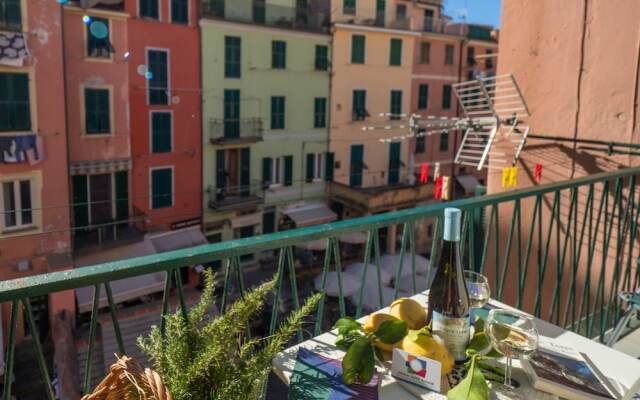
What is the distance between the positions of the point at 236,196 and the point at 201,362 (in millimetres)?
13798

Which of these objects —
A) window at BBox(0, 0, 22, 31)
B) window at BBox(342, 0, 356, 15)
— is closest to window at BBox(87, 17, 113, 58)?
window at BBox(0, 0, 22, 31)

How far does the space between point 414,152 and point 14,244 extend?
1254 cm

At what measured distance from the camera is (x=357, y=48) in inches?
655

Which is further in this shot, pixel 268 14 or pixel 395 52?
pixel 395 52

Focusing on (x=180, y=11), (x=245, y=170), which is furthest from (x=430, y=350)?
(x=245, y=170)

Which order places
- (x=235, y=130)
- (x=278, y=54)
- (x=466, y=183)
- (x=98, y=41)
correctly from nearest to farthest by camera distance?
1. (x=98, y=41)
2. (x=235, y=130)
3. (x=278, y=54)
4. (x=466, y=183)

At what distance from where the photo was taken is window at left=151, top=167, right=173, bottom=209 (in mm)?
13016

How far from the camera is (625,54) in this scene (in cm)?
371

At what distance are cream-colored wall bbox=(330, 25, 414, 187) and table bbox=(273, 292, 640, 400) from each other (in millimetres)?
15112

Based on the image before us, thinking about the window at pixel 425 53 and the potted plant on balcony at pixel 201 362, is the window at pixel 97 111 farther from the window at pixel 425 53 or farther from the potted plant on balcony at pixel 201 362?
the potted plant on balcony at pixel 201 362

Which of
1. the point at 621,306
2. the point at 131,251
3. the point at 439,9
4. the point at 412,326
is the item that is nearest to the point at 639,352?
the point at 621,306

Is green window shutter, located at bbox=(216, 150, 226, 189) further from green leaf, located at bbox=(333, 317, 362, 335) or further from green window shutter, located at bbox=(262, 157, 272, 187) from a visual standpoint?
green leaf, located at bbox=(333, 317, 362, 335)

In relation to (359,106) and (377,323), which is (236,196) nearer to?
(359,106)

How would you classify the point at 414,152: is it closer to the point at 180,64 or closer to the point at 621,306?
the point at 180,64
